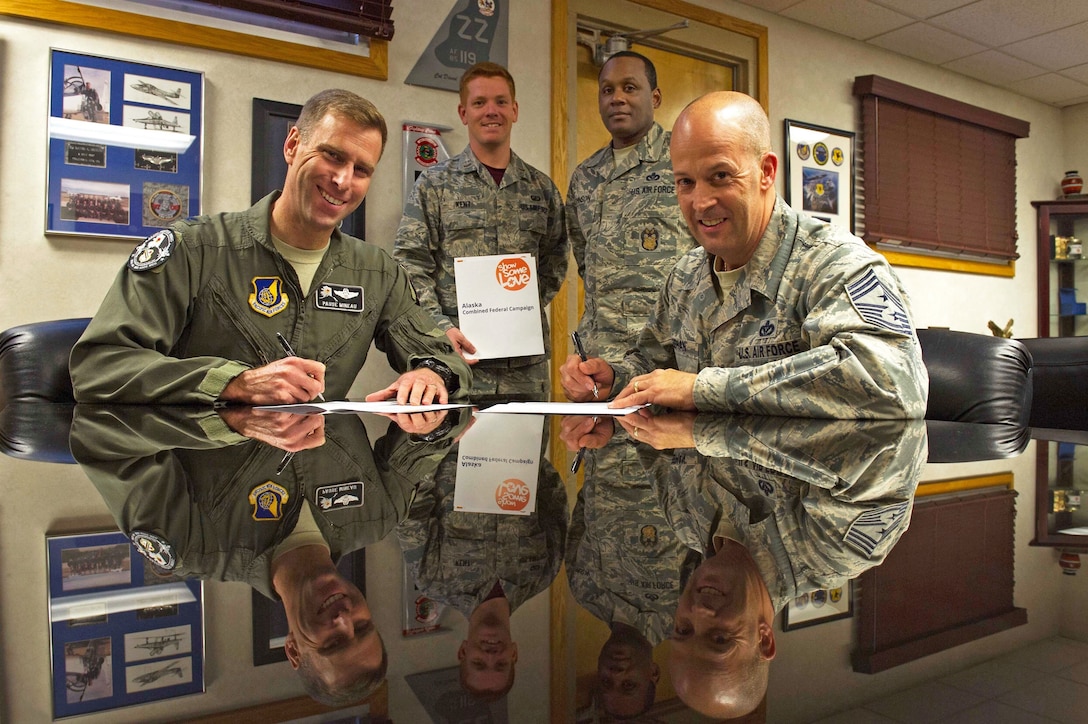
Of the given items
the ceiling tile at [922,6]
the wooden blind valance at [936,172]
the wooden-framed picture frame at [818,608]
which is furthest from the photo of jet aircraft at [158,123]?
the wooden blind valance at [936,172]

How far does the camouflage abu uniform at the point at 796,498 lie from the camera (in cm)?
37

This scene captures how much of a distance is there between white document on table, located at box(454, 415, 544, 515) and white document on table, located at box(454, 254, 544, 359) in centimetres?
116

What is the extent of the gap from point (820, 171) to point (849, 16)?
3.02ft

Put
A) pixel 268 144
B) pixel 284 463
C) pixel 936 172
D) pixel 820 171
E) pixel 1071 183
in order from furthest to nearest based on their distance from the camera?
pixel 1071 183
pixel 936 172
pixel 820 171
pixel 268 144
pixel 284 463

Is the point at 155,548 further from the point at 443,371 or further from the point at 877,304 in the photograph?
the point at 443,371

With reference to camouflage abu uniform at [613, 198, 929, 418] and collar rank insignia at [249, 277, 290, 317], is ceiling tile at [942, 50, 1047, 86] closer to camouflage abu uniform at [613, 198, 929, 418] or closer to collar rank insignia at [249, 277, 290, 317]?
→ camouflage abu uniform at [613, 198, 929, 418]

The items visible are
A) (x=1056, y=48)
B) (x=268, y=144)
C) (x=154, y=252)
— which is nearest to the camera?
(x=154, y=252)

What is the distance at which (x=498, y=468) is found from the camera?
0.70 meters

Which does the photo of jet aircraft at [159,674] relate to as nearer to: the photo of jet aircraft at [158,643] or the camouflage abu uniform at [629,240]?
the photo of jet aircraft at [158,643]

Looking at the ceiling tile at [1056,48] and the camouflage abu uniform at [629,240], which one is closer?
the camouflage abu uniform at [629,240]

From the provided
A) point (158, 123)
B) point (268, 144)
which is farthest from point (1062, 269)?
point (158, 123)

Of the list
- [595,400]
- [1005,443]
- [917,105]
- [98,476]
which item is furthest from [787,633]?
[917,105]

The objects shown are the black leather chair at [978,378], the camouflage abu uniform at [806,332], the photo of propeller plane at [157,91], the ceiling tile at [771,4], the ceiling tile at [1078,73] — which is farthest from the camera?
the ceiling tile at [1078,73]

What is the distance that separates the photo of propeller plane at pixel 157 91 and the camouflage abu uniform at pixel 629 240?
1.50 m
